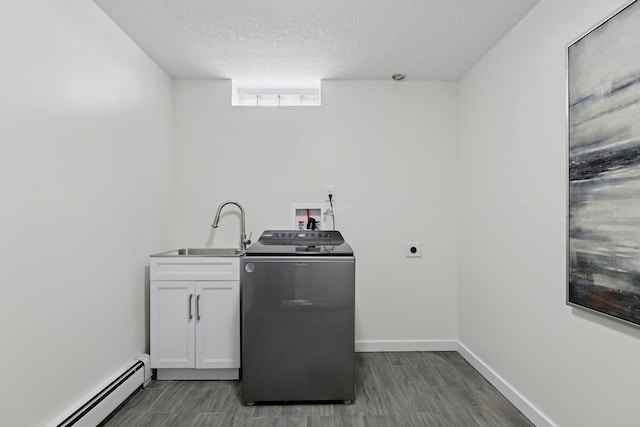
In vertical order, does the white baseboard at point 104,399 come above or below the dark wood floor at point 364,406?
above

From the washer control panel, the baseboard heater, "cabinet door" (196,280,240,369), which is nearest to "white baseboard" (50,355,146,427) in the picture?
the baseboard heater

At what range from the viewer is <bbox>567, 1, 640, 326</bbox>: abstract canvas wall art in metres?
1.25

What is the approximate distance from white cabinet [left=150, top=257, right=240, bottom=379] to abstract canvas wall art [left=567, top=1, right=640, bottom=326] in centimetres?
199

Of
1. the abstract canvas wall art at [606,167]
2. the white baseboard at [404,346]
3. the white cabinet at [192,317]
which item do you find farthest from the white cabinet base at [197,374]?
the abstract canvas wall art at [606,167]

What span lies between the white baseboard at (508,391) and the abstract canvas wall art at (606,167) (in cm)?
72

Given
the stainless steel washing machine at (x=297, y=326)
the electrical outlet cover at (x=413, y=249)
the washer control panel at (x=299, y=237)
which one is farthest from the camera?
the electrical outlet cover at (x=413, y=249)

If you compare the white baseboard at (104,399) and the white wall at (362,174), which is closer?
the white baseboard at (104,399)

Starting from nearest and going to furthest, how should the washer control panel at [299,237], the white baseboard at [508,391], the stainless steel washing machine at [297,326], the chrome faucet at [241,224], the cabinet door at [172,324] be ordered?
1. the white baseboard at [508,391]
2. the stainless steel washing machine at [297,326]
3. the cabinet door at [172,324]
4. the washer control panel at [299,237]
5. the chrome faucet at [241,224]

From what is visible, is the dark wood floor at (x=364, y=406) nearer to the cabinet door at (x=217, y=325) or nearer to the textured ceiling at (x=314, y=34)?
the cabinet door at (x=217, y=325)

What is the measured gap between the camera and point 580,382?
1.54 m

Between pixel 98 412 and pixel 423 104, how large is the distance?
10.2 ft

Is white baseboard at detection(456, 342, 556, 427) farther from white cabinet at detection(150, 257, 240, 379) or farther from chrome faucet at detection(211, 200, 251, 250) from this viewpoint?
chrome faucet at detection(211, 200, 251, 250)

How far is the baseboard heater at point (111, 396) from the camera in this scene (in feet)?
5.44

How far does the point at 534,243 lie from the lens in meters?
1.87
